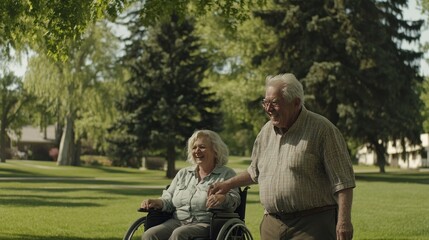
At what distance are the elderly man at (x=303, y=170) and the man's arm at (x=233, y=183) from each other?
52 centimetres

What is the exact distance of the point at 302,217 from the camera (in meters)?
4.39

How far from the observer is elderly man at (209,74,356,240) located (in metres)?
4.30

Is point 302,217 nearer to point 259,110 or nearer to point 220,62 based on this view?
point 259,110

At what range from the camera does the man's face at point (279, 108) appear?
4.36 m

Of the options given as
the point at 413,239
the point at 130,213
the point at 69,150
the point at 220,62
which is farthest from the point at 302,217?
the point at 69,150

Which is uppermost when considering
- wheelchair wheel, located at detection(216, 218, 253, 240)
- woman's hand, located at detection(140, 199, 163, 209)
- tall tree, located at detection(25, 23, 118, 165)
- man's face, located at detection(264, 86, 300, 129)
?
tall tree, located at detection(25, 23, 118, 165)

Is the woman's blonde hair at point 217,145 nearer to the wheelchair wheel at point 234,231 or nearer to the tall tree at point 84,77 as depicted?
the wheelchair wheel at point 234,231

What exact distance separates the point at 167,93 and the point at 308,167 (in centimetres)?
3283

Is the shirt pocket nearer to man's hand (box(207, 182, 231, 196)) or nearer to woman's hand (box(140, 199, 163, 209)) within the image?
woman's hand (box(140, 199, 163, 209))

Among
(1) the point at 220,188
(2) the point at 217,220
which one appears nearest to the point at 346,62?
(2) the point at 217,220

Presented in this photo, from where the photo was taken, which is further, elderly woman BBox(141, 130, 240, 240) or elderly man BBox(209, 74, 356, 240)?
elderly woman BBox(141, 130, 240, 240)

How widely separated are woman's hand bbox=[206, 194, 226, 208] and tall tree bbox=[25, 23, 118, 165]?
3919cm

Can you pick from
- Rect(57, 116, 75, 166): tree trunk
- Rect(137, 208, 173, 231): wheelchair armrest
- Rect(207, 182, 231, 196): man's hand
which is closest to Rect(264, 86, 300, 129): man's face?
Rect(207, 182, 231, 196): man's hand

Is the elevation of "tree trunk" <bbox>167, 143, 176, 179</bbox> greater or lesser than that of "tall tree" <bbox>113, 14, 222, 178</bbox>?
lesser
